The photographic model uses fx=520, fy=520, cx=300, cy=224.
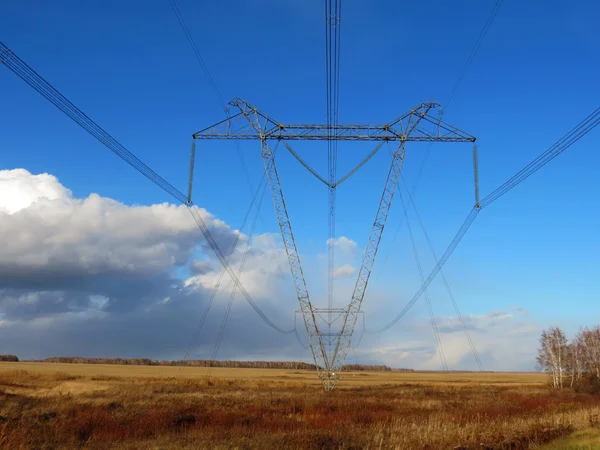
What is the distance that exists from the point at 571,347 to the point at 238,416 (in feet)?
366

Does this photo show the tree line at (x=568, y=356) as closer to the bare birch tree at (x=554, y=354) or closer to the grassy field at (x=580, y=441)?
the bare birch tree at (x=554, y=354)

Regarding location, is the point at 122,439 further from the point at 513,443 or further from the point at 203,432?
the point at 513,443

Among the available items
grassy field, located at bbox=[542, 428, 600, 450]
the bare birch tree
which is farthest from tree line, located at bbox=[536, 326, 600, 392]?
grassy field, located at bbox=[542, 428, 600, 450]

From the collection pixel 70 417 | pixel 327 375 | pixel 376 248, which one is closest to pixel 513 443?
pixel 70 417

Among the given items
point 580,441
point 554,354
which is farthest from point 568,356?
point 580,441

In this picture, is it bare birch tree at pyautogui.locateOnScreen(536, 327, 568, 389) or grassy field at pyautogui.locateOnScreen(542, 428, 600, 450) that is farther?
bare birch tree at pyautogui.locateOnScreen(536, 327, 568, 389)

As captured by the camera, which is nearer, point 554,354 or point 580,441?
point 580,441

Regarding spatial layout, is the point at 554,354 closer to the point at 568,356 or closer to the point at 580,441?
the point at 568,356

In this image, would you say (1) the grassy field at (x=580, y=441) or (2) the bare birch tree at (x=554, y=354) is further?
(2) the bare birch tree at (x=554, y=354)

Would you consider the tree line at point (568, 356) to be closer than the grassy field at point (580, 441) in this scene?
No

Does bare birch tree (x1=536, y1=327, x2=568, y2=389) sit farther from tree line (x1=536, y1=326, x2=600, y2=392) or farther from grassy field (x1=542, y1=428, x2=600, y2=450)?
grassy field (x1=542, y1=428, x2=600, y2=450)

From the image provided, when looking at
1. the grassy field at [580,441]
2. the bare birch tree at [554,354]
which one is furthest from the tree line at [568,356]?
the grassy field at [580,441]

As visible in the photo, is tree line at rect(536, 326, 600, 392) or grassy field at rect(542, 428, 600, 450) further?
tree line at rect(536, 326, 600, 392)

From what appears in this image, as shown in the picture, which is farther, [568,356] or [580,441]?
[568,356]
